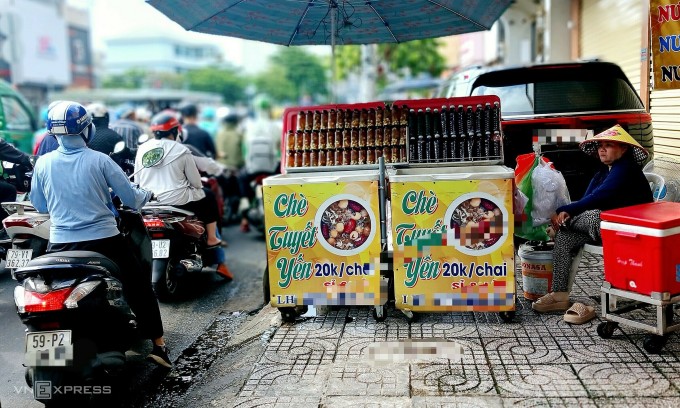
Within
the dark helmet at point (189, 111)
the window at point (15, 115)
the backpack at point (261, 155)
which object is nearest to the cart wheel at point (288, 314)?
the backpack at point (261, 155)

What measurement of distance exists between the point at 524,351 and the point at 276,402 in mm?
1663

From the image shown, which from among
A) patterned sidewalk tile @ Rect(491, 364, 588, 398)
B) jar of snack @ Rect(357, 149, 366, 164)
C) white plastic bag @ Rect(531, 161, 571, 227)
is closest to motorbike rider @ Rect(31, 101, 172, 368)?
jar of snack @ Rect(357, 149, 366, 164)

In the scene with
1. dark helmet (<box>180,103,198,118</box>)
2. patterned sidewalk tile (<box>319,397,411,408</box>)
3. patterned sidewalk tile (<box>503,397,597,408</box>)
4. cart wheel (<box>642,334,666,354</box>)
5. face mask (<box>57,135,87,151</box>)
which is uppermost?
dark helmet (<box>180,103,198,118</box>)

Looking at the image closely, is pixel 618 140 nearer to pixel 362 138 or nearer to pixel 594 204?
pixel 594 204

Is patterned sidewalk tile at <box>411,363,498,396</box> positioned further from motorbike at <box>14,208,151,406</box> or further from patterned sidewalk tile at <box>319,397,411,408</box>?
motorbike at <box>14,208,151,406</box>

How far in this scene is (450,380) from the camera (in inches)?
159

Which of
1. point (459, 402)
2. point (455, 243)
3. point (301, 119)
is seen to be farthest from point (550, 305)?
point (301, 119)

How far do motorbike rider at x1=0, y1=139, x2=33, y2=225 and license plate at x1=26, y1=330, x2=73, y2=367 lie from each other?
124 inches

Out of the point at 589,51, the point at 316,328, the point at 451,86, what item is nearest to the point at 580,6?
the point at 589,51

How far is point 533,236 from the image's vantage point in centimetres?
539

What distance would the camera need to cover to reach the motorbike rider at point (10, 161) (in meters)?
6.31

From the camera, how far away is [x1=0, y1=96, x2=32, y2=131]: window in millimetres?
9844

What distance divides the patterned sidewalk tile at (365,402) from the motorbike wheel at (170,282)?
2.99m

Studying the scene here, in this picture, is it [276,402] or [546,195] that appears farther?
[546,195]
